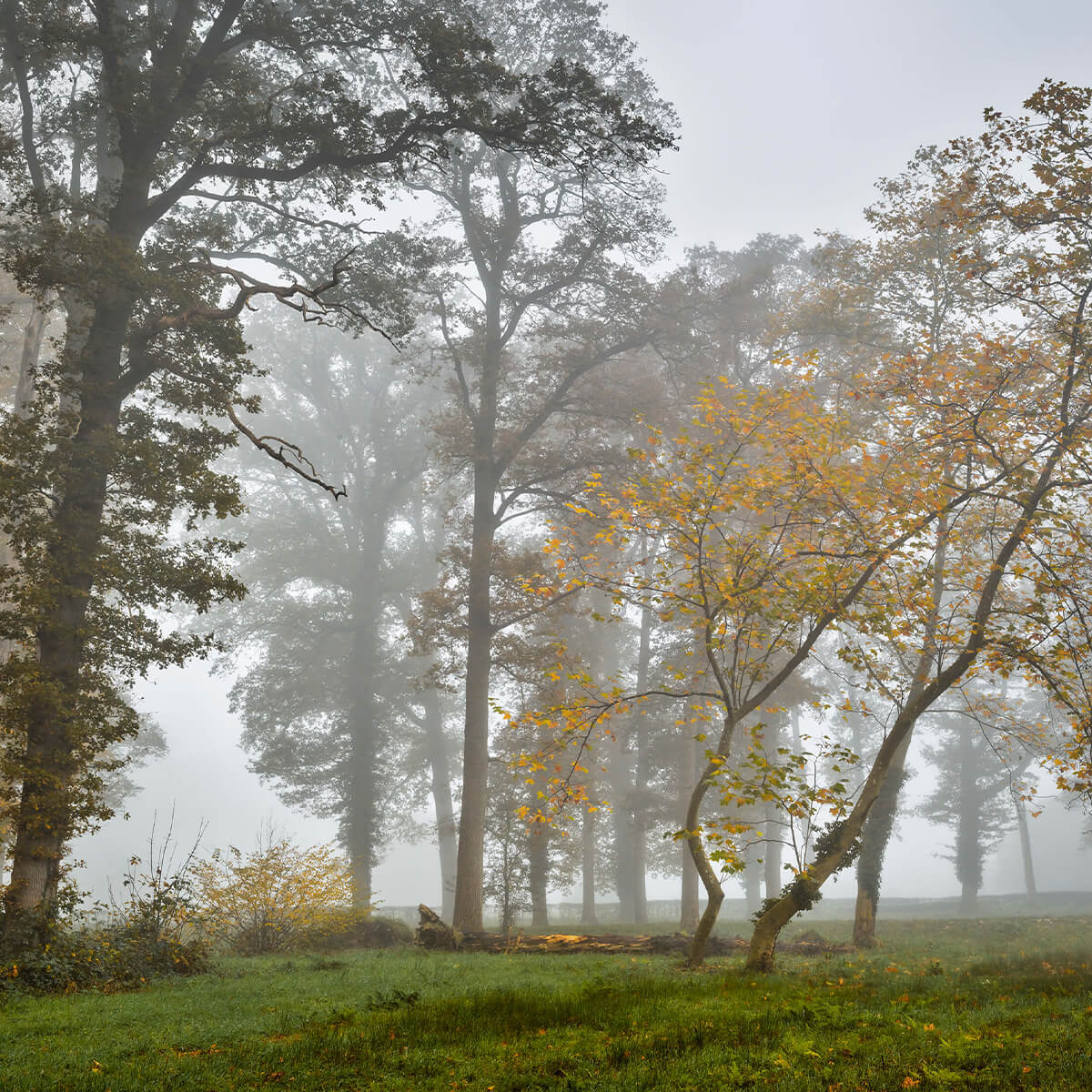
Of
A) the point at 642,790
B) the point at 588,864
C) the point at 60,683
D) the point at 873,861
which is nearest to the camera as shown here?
the point at 60,683

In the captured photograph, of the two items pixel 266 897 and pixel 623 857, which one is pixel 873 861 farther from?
pixel 623 857

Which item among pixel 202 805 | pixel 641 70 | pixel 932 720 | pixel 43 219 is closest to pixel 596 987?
pixel 43 219

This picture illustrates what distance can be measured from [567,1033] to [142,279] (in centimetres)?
1126

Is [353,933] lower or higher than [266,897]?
lower

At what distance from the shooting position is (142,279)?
1209cm

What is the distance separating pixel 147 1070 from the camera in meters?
5.56

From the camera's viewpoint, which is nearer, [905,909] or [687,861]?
[687,861]

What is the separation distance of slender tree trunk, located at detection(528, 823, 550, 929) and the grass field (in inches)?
444

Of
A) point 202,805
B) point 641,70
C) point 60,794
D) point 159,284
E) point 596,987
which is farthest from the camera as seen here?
point 202,805

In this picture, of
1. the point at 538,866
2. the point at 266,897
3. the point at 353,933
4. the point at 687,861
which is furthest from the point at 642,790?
the point at 266,897

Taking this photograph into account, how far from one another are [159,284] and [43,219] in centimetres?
281

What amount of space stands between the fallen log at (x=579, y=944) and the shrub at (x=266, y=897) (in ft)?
6.60

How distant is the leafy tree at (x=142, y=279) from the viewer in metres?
11.1

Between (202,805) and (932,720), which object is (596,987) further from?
(202,805)
